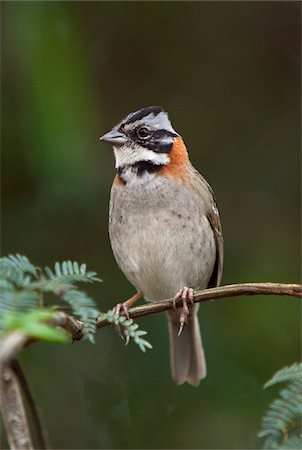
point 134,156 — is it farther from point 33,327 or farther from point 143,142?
point 33,327

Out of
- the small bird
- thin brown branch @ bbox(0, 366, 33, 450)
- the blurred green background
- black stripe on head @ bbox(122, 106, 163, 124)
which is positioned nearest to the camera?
thin brown branch @ bbox(0, 366, 33, 450)

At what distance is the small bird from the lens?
12.5 feet

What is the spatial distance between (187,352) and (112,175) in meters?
1.45

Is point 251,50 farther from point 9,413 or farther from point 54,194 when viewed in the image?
point 9,413

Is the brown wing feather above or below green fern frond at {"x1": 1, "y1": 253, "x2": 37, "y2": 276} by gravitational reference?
above

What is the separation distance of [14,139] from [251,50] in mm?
2125

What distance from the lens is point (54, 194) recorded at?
16.1ft

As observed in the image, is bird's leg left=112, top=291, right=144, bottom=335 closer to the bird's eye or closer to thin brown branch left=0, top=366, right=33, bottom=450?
the bird's eye

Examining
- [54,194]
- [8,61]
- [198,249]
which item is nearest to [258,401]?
[198,249]

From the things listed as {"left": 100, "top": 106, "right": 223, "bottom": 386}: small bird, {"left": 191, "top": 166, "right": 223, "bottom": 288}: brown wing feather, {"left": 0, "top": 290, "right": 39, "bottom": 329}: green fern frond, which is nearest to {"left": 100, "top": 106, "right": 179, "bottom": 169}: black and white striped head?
{"left": 100, "top": 106, "right": 223, "bottom": 386}: small bird

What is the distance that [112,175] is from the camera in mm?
5371

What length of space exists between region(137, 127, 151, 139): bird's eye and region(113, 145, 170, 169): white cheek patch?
6cm

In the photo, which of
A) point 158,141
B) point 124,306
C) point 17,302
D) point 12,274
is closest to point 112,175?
point 158,141

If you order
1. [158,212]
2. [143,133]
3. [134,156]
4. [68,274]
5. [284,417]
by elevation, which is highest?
[143,133]
